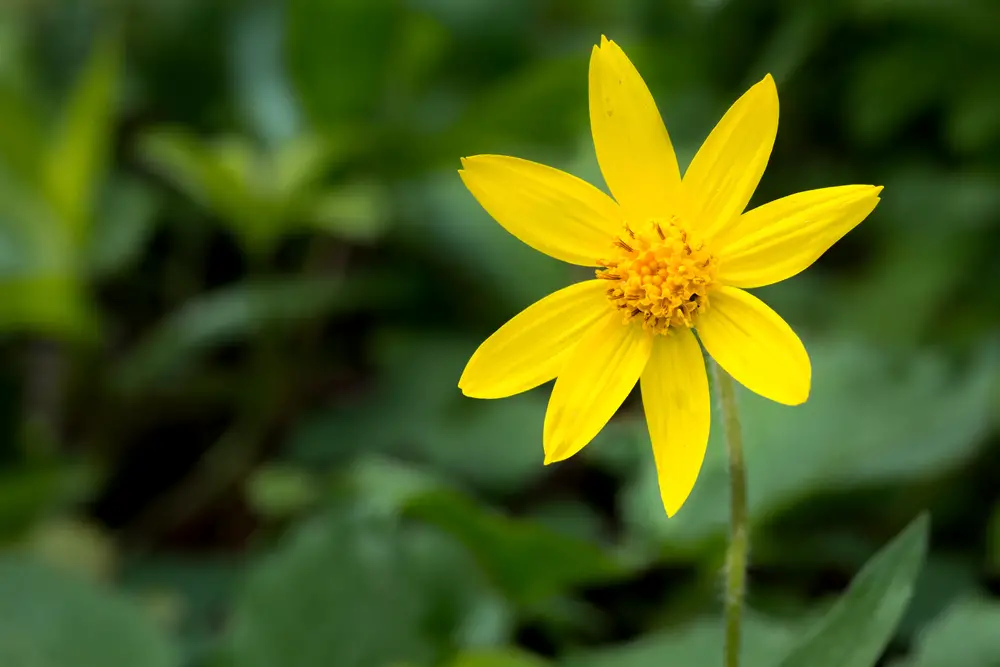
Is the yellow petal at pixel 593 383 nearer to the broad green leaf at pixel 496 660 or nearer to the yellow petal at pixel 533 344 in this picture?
the yellow petal at pixel 533 344

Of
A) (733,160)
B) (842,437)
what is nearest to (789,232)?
(733,160)

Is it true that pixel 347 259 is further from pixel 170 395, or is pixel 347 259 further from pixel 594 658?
pixel 594 658

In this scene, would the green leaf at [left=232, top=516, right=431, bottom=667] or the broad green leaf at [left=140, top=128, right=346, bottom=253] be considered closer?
the green leaf at [left=232, top=516, right=431, bottom=667]

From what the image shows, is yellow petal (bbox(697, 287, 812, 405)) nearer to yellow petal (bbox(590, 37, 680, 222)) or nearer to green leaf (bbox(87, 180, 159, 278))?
yellow petal (bbox(590, 37, 680, 222))

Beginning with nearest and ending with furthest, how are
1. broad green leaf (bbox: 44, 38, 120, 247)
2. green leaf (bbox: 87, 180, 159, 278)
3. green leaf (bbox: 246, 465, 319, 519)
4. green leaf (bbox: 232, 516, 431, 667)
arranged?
green leaf (bbox: 232, 516, 431, 667) < green leaf (bbox: 246, 465, 319, 519) < broad green leaf (bbox: 44, 38, 120, 247) < green leaf (bbox: 87, 180, 159, 278)

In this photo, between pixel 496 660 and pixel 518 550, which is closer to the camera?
pixel 496 660

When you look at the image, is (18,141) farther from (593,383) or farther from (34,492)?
(593,383)

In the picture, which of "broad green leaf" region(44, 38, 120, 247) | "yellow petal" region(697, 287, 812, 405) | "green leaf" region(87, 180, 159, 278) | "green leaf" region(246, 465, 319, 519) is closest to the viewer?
"yellow petal" region(697, 287, 812, 405)

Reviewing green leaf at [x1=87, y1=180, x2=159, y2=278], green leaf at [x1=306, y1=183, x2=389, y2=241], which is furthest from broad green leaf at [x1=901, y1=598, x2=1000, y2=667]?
green leaf at [x1=87, y1=180, x2=159, y2=278]
